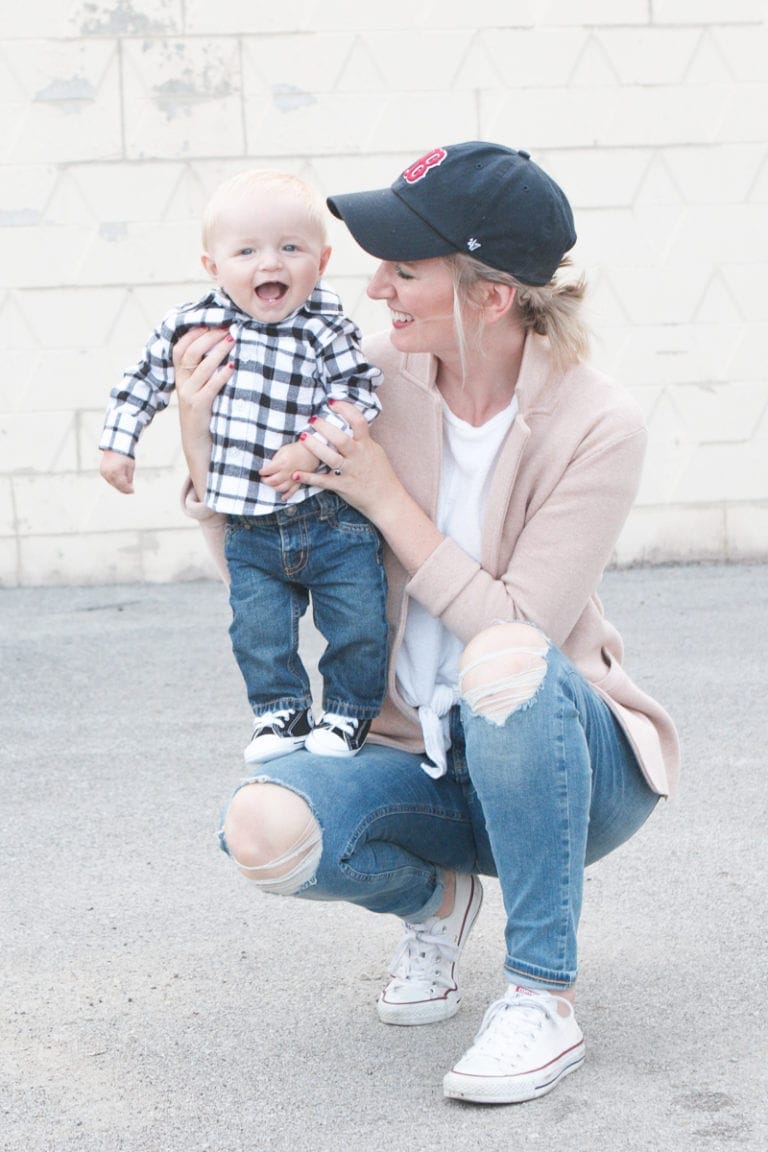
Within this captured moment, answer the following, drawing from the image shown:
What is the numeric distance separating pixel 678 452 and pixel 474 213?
4.64m

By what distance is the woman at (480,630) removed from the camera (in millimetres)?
2420

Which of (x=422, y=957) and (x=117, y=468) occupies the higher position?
(x=117, y=468)

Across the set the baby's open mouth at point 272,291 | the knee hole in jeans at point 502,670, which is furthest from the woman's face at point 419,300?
the knee hole in jeans at point 502,670

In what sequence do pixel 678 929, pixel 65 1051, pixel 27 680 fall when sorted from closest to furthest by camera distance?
pixel 65 1051, pixel 678 929, pixel 27 680

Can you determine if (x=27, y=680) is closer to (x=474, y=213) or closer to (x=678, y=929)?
(x=678, y=929)

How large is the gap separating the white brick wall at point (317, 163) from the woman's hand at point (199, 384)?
4048 mm

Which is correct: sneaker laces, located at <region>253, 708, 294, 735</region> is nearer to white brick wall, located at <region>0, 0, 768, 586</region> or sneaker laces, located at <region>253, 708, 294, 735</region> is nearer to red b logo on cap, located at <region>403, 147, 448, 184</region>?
red b logo on cap, located at <region>403, 147, 448, 184</region>

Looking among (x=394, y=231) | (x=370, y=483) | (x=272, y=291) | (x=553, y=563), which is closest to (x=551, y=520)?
(x=553, y=563)

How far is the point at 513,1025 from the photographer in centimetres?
243

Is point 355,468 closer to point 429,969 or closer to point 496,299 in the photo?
point 496,299

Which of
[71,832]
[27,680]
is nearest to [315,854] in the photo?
[71,832]

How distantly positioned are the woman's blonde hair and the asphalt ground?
3.56 ft

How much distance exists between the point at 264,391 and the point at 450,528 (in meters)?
0.40

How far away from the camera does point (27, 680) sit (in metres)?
5.46
